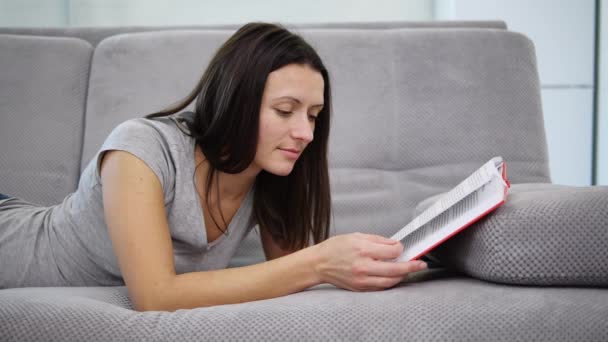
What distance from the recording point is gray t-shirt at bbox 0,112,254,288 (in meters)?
1.02

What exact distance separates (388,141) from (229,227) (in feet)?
1.86

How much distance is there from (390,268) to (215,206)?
17.8 inches

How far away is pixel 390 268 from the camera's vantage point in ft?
2.78

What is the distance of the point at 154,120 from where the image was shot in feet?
3.59

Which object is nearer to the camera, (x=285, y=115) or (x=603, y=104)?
(x=285, y=115)

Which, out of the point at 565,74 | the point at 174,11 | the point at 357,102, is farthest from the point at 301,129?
the point at 565,74

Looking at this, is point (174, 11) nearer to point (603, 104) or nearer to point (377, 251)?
point (603, 104)

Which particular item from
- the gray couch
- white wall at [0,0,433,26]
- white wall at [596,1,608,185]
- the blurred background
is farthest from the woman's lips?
white wall at [596,1,608,185]

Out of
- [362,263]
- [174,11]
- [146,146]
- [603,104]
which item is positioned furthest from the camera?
[174,11]

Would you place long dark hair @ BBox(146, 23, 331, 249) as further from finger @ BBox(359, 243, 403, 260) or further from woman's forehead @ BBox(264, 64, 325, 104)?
finger @ BBox(359, 243, 403, 260)

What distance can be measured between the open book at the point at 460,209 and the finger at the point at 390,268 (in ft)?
0.07

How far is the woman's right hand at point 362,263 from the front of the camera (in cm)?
85

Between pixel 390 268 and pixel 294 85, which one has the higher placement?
pixel 294 85

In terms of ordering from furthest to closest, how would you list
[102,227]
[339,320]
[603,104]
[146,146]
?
1. [603,104]
2. [102,227]
3. [146,146]
4. [339,320]
